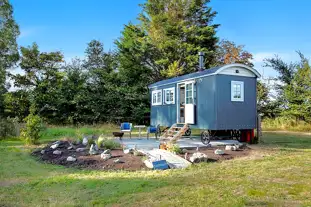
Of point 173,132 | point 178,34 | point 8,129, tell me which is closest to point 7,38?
point 8,129

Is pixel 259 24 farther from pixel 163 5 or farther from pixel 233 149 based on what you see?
pixel 233 149

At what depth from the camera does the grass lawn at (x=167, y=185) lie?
393 centimetres

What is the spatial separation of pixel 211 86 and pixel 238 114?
1514mm

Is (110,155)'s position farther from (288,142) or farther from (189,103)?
(288,142)

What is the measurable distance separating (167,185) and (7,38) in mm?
16712

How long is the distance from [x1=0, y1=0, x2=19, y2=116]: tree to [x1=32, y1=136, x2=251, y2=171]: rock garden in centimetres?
1110

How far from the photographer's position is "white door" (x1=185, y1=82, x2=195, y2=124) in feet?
37.2

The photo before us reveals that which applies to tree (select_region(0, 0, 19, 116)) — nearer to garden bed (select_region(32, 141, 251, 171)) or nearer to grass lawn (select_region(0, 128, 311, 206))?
garden bed (select_region(32, 141, 251, 171))

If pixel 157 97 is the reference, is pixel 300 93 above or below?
above

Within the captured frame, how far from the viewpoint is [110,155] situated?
24.0 feet

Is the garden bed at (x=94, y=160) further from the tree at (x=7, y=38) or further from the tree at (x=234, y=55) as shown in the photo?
the tree at (x=234, y=55)

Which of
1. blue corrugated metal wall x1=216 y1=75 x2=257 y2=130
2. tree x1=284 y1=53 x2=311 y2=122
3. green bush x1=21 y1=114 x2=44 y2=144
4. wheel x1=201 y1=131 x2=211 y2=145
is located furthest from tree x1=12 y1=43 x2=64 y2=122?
tree x1=284 y1=53 x2=311 y2=122

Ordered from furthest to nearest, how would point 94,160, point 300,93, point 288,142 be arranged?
point 300,93 → point 288,142 → point 94,160

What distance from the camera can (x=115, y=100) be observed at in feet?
66.0
